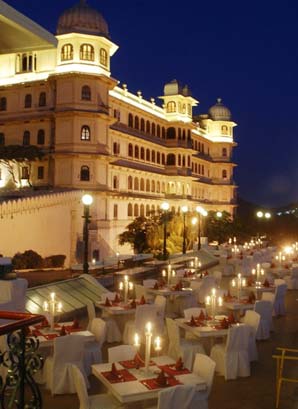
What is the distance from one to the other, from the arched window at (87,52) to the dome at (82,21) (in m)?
1.01

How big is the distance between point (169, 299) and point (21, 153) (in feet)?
89.1

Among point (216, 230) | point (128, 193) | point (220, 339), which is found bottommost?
point (220, 339)

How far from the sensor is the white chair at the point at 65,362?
8945 mm

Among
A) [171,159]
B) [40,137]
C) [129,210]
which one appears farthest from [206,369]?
[171,159]

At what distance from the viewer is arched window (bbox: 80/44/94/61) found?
42375 mm

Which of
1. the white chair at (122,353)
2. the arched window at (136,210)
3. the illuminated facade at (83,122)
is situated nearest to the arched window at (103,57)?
the illuminated facade at (83,122)

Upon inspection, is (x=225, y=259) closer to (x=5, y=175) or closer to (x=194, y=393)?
(x=5, y=175)

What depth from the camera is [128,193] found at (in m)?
49.9

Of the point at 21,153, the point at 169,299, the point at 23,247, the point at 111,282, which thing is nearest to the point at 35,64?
the point at 21,153

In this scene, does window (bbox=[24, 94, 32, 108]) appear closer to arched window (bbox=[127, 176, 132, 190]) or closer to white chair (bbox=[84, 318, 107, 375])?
arched window (bbox=[127, 176, 132, 190])

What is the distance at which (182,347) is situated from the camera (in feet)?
33.8

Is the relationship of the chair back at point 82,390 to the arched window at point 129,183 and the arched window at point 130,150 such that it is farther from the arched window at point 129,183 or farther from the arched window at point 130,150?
the arched window at point 130,150

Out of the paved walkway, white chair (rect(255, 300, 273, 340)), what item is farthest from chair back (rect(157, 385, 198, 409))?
white chair (rect(255, 300, 273, 340))

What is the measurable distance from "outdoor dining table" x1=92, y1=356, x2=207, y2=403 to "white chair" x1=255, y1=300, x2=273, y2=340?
5.18 meters
